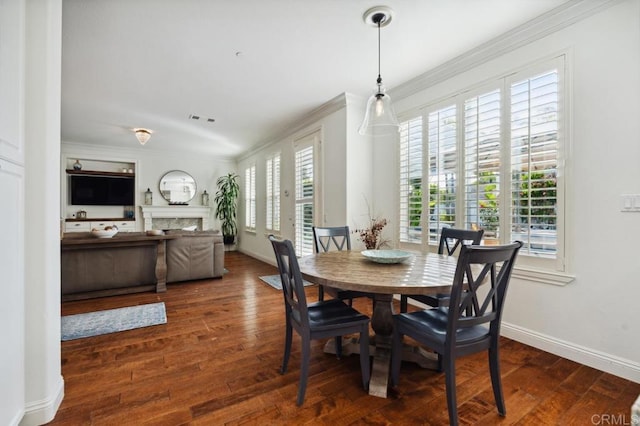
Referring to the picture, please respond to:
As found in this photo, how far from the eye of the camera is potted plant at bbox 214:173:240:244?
746cm

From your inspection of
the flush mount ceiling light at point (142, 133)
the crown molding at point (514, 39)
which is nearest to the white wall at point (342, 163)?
the crown molding at point (514, 39)

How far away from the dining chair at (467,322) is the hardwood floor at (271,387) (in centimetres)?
26

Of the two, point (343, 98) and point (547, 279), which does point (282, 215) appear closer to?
point (343, 98)

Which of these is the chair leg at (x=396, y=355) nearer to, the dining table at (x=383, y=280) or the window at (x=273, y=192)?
the dining table at (x=383, y=280)

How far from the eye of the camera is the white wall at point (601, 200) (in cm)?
186

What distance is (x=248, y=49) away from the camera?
265 centimetres

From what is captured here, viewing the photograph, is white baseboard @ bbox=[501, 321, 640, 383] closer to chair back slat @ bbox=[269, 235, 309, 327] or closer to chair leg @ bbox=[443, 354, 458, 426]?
chair leg @ bbox=[443, 354, 458, 426]

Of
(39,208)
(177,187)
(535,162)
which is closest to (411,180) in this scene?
(535,162)

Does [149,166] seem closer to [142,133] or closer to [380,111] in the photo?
[142,133]

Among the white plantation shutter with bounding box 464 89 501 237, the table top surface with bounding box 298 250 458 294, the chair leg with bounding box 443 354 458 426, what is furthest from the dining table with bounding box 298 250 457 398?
the white plantation shutter with bounding box 464 89 501 237

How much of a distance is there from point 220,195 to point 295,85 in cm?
497

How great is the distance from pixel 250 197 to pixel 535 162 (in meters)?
5.92

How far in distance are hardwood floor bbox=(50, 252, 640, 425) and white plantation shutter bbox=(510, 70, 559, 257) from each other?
935 mm

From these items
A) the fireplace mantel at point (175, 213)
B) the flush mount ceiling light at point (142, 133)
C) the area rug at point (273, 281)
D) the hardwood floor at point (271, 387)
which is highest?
the flush mount ceiling light at point (142, 133)
